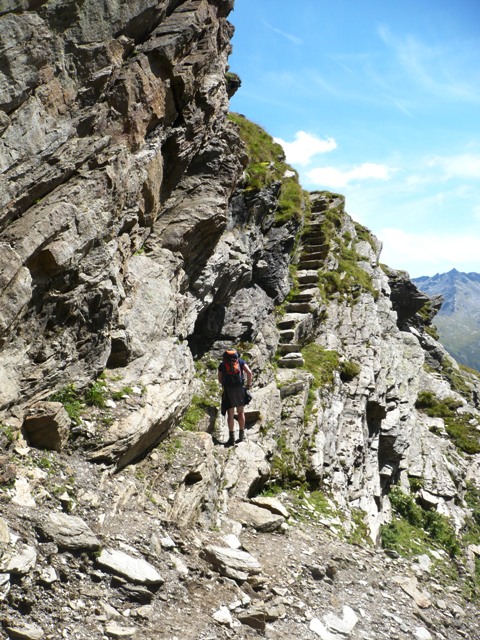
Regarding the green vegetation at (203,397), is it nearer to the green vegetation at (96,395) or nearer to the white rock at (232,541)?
the green vegetation at (96,395)

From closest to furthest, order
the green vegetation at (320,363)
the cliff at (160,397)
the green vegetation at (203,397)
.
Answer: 1. the cliff at (160,397)
2. the green vegetation at (203,397)
3. the green vegetation at (320,363)

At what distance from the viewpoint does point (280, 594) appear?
408 inches

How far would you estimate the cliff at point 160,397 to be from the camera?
888 centimetres

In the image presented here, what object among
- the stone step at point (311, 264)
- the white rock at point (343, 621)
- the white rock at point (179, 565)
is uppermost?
the stone step at point (311, 264)

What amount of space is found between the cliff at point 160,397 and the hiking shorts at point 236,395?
1.14 meters

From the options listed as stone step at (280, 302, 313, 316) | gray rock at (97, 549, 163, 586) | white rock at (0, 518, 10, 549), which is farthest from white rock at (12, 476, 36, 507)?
stone step at (280, 302, 313, 316)

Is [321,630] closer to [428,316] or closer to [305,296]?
[305,296]

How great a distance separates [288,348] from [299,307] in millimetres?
3691

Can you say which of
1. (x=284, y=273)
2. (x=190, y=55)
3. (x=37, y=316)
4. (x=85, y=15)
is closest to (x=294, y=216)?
(x=284, y=273)

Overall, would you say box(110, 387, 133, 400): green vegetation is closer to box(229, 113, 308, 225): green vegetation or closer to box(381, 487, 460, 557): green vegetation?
box(381, 487, 460, 557): green vegetation

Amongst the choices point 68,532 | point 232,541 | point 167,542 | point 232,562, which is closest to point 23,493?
point 68,532

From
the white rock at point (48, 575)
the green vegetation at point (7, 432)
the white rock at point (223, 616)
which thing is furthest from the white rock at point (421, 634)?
the green vegetation at point (7, 432)

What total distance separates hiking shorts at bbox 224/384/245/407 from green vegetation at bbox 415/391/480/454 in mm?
25560

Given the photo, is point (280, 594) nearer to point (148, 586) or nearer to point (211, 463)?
point (148, 586)
